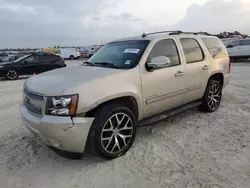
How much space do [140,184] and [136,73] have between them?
5.40ft

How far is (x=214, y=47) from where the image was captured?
18.7 feet

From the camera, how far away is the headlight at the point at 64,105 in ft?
10.3

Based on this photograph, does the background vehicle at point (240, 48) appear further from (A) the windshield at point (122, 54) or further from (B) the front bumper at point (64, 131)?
(B) the front bumper at point (64, 131)

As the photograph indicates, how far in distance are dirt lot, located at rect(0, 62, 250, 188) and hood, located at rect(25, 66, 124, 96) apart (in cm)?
109

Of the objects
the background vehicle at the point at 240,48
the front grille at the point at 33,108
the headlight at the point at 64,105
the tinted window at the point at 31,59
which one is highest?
the background vehicle at the point at 240,48

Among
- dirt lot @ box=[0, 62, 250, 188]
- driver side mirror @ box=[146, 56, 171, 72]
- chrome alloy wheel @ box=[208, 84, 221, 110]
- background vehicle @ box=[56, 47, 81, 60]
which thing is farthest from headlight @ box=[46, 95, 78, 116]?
background vehicle @ box=[56, 47, 81, 60]

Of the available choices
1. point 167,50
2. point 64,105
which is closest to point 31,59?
point 167,50

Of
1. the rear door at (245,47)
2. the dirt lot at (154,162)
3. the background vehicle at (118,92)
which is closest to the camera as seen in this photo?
the dirt lot at (154,162)

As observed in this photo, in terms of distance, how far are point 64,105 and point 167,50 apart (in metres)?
2.28

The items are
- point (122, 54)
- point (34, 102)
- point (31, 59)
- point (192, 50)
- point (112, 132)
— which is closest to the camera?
point (34, 102)

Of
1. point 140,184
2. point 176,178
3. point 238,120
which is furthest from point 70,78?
point 238,120

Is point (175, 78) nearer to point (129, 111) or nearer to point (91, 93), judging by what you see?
point (129, 111)

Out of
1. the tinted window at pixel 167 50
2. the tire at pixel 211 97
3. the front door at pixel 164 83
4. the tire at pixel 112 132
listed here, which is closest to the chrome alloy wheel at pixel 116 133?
the tire at pixel 112 132

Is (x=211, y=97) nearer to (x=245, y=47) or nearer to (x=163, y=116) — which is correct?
(x=163, y=116)
